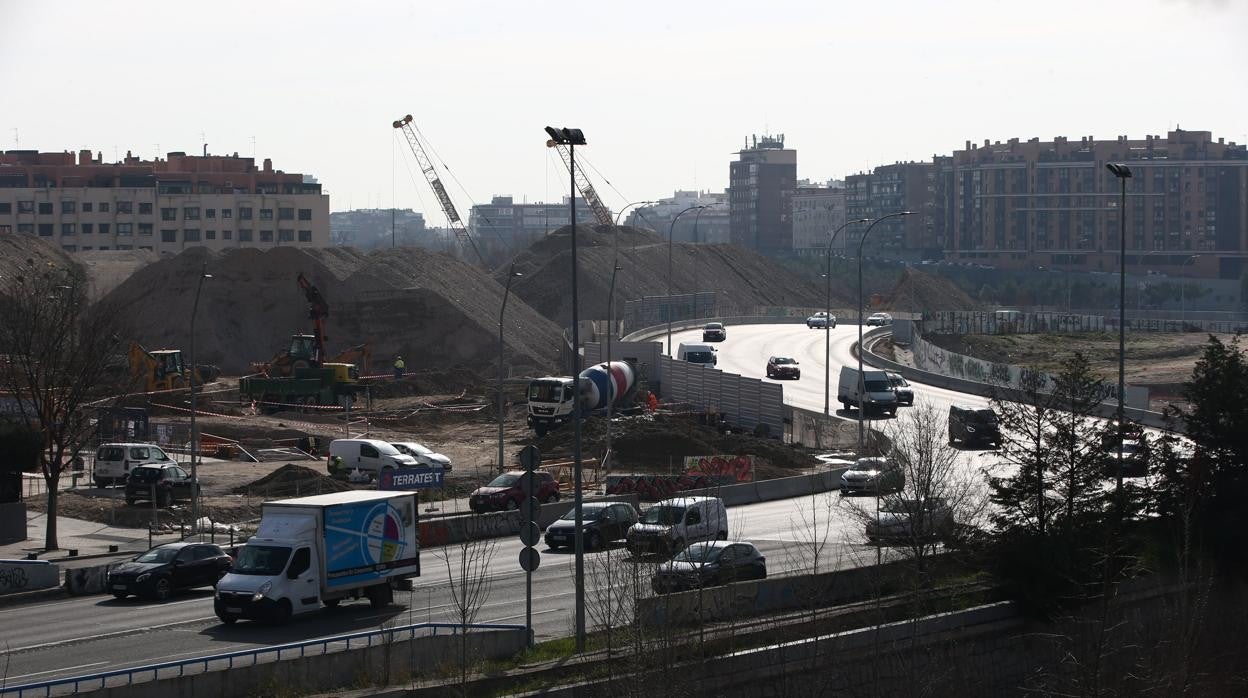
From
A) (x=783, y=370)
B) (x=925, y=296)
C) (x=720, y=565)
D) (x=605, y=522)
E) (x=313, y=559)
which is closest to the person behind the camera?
(x=720, y=565)

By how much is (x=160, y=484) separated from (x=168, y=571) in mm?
12382

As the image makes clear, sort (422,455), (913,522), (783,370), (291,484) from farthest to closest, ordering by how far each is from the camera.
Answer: (783,370)
(422,455)
(291,484)
(913,522)

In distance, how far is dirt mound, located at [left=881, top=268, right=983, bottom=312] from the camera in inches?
5876

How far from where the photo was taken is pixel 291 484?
42.5 metres

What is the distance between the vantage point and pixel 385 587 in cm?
2639

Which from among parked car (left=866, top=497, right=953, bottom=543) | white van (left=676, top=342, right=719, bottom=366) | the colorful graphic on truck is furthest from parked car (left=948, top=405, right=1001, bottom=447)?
the colorful graphic on truck

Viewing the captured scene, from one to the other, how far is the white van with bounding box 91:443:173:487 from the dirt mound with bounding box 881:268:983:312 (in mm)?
108975

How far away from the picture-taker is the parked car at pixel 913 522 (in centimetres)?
2461

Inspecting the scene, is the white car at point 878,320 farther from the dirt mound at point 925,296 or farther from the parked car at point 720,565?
the parked car at point 720,565

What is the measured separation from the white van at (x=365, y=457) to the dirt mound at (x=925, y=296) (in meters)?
105

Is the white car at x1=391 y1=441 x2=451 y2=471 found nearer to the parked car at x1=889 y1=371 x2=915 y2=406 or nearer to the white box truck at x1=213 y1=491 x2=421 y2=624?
the white box truck at x1=213 y1=491 x2=421 y2=624

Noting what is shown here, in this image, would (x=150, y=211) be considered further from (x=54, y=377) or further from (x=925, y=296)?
(x=54, y=377)

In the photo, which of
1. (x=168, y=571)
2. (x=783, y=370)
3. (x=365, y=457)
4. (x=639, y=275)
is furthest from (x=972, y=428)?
(x=639, y=275)

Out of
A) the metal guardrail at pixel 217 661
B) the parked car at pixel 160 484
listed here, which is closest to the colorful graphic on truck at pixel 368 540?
the metal guardrail at pixel 217 661
